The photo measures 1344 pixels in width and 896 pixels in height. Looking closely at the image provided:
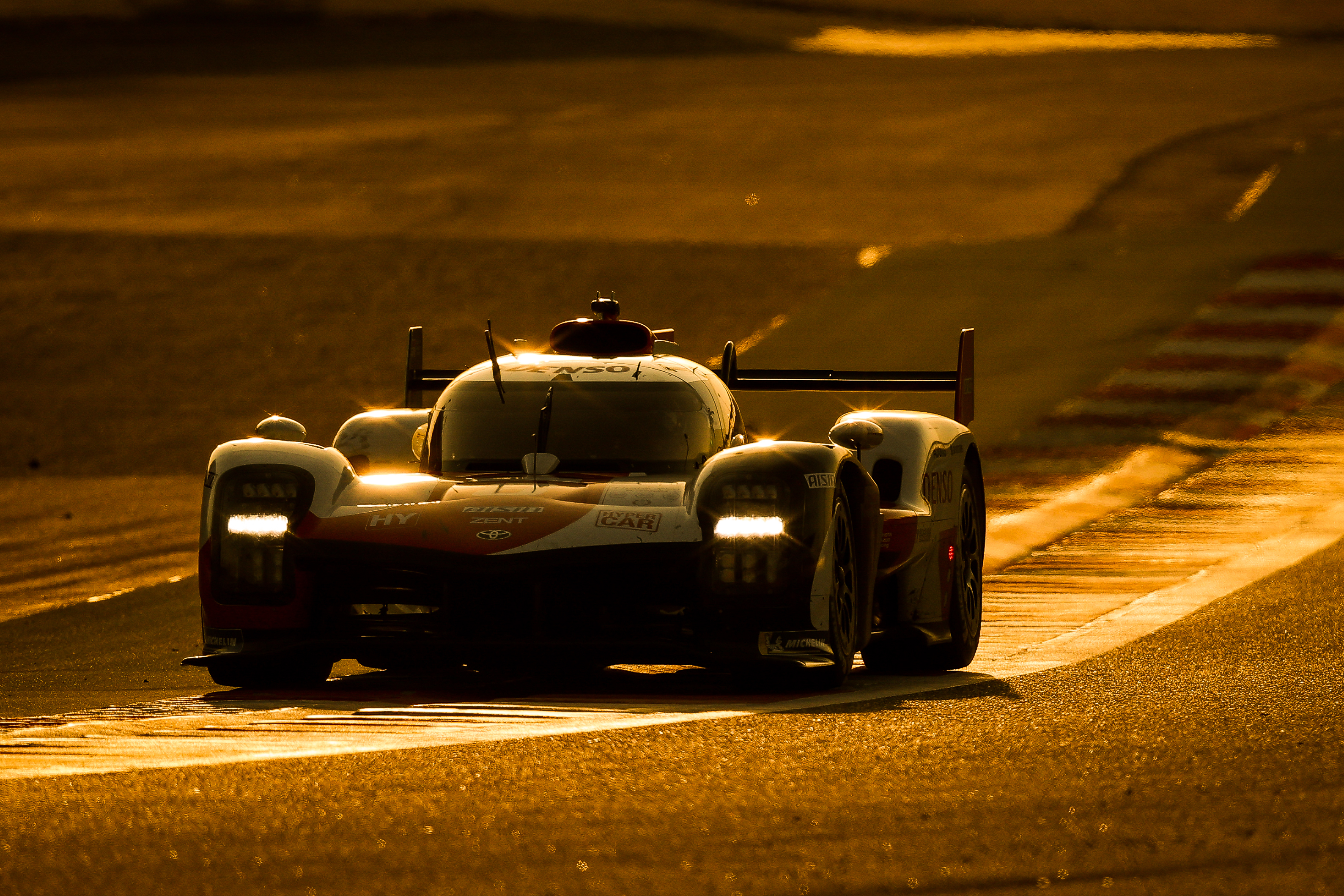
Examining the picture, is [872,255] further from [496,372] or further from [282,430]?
[282,430]

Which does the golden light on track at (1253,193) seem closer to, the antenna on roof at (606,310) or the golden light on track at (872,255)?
the golden light on track at (872,255)

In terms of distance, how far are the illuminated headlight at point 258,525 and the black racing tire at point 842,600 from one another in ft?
6.95

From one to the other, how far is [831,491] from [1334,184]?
26798mm

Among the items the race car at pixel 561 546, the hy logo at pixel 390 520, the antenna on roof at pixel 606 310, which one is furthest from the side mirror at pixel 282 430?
the antenna on roof at pixel 606 310

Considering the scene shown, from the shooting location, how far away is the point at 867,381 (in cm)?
1134

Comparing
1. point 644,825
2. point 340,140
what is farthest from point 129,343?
point 644,825

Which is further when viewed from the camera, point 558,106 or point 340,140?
point 558,106

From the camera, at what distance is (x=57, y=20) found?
61875 millimetres

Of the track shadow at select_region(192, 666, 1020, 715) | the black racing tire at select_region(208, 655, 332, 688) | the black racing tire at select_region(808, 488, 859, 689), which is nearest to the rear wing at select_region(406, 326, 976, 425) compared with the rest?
the track shadow at select_region(192, 666, 1020, 715)

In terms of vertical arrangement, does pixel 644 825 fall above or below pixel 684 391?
below

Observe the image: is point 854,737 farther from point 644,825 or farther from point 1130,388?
point 1130,388

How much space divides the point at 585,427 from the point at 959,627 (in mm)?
2010

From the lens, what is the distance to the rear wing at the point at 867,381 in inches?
448

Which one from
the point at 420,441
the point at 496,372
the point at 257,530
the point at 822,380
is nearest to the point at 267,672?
the point at 257,530
